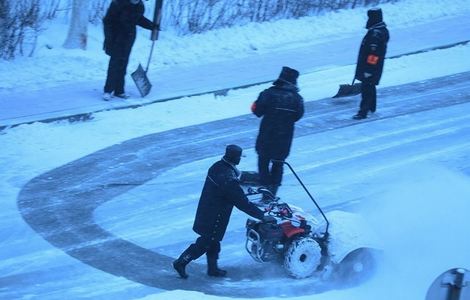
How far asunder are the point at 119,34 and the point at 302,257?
6.69m

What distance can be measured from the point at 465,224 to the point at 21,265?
194 inches

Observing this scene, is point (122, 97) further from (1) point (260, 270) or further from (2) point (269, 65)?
(1) point (260, 270)

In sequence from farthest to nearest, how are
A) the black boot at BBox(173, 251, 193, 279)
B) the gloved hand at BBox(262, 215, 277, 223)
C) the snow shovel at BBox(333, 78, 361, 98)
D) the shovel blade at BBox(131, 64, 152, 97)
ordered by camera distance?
the snow shovel at BBox(333, 78, 361, 98) < the shovel blade at BBox(131, 64, 152, 97) < the black boot at BBox(173, 251, 193, 279) < the gloved hand at BBox(262, 215, 277, 223)

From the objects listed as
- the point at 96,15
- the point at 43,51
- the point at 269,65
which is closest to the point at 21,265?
the point at 43,51

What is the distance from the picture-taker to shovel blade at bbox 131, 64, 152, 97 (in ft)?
47.6

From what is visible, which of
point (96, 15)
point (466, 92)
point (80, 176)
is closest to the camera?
point (80, 176)

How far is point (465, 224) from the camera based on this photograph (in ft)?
32.0

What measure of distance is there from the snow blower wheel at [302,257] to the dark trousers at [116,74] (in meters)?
6.53

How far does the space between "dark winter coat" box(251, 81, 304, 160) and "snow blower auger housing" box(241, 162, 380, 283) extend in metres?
1.54

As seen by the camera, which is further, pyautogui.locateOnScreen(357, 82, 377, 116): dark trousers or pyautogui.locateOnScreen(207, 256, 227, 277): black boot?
pyautogui.locateOnScreen(357, 82, 377, 116): dark trousers

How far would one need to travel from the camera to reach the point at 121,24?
13727mm

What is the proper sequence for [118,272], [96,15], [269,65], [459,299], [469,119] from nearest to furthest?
[459,299], [118,272], [469,119], [269,65], [96,15]

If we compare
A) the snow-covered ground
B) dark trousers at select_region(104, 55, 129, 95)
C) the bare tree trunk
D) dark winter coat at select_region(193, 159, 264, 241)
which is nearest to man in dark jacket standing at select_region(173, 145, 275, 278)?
dark winter coat at select_region(193, 159, 264, 241)

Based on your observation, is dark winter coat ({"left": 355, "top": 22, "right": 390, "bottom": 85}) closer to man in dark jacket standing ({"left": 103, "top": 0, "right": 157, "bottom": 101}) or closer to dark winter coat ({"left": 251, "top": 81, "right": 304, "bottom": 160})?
man in dark jacket standing ({"left": 103, "top": 0, "right": 157, "bottom": 101})
